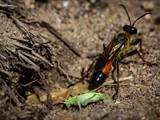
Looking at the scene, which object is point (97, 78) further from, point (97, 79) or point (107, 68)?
point (107, 68)

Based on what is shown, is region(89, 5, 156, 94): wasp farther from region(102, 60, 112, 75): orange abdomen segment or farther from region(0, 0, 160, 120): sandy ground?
region(0, 0, 160, 120): sandy ground

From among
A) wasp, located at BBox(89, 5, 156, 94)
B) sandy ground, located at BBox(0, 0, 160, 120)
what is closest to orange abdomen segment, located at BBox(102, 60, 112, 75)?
wasp, located at BBox(89, 5, 156, 94)

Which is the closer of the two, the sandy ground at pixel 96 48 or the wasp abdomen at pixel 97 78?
the sandy ground at pixel 96 48

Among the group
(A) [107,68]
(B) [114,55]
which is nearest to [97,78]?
(A) [107,68]

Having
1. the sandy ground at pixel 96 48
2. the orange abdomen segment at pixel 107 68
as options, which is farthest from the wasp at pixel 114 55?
the sandy ground at pixel 96 48

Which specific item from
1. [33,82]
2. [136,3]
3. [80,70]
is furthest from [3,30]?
[136,3]

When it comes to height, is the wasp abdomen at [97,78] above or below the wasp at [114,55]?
below

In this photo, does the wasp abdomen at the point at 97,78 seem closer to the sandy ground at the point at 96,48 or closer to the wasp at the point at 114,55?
the wasp at the point at 114,55

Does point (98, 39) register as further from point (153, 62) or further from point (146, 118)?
point (146, 118)

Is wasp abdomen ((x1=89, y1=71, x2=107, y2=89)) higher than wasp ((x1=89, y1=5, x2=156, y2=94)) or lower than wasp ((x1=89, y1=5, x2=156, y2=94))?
lower
